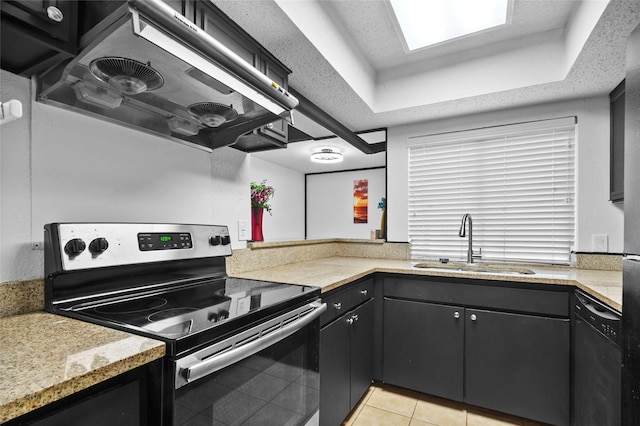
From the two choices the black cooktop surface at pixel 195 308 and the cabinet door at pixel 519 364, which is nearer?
the black cooktop surface at pixel 195 308

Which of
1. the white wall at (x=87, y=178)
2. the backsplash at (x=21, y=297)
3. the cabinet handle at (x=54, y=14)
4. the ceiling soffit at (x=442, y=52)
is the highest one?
the ceiling soffit at (x=442, y=52)

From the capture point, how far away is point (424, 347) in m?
2.13

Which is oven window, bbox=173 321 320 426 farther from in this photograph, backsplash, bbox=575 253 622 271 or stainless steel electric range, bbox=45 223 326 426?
backsplash, bbox=575 253 622 271

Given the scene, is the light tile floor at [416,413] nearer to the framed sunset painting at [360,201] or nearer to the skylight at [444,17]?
the skylight at [444,17]

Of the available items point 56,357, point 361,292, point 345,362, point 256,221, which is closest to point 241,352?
point 56,357

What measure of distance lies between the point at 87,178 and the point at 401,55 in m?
2.07

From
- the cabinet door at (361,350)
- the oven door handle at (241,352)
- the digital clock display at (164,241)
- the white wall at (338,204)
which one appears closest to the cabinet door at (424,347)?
the cabinet door at (361,350)

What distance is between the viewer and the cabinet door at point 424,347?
80.6 inches

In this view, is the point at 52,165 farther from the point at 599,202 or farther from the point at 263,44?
the point at 599,202

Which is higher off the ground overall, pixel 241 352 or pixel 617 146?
pixel 617 146

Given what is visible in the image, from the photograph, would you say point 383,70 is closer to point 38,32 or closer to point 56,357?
point 38,32

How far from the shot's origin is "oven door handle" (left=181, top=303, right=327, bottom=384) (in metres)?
0.80

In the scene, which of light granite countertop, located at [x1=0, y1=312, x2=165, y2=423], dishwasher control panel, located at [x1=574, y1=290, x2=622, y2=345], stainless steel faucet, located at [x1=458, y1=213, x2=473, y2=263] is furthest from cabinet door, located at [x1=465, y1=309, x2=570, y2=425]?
light granite countertop, located at [x1=0, y1=312, x2=165, y2=423]

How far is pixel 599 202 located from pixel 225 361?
260cm
